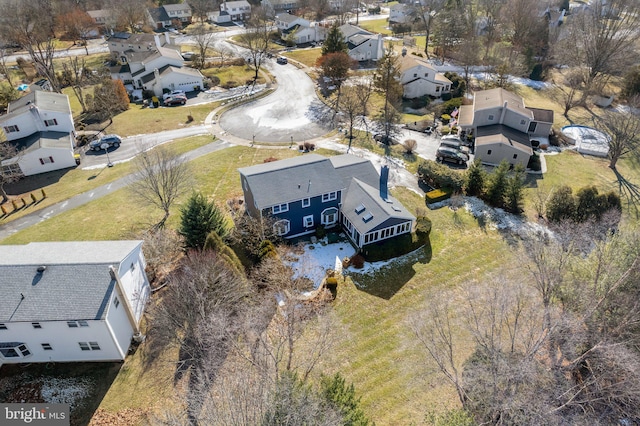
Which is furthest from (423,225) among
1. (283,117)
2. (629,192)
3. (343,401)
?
(283,117)

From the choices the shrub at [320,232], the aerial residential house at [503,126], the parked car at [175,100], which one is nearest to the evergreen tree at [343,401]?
the shrub at [320,232]

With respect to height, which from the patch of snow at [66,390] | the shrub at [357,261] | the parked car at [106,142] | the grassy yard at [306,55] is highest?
the grassy yard at [306,55]

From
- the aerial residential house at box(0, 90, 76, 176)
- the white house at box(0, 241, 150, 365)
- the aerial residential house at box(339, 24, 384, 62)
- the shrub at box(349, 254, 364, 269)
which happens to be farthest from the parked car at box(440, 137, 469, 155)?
the aerial residential house at box(0, 90, 76, 176)

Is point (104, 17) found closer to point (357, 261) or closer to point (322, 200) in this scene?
point (322, 200)

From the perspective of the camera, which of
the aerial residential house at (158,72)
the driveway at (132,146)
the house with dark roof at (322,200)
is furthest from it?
the aerial residential house at (158,72)

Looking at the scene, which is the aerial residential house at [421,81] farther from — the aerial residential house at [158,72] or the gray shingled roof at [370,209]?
the gray shingled roof at [370,209]

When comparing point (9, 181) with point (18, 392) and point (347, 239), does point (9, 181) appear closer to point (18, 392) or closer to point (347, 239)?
point (18, 392)
